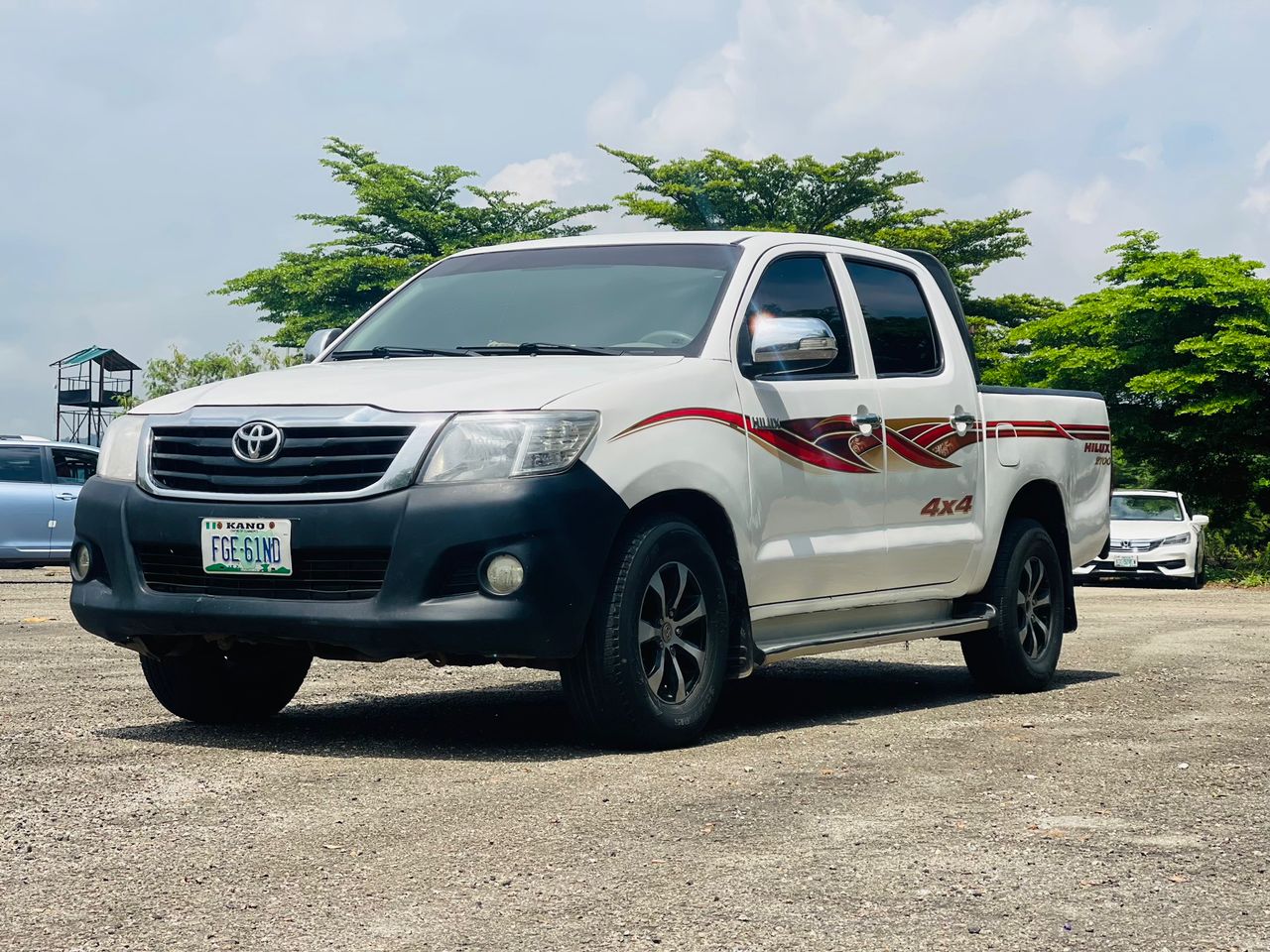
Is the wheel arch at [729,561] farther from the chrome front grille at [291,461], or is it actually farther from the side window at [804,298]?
the chrome front grille at [291,461]

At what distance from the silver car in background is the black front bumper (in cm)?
1490

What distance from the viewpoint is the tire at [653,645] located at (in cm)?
606

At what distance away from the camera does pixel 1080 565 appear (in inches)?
374

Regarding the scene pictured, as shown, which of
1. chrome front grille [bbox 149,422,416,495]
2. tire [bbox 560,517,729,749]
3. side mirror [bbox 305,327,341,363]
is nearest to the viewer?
chrome front grille [bbox 149,422,416,495]

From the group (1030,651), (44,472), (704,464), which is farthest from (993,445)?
(44,472)

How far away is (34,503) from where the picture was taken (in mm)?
20234

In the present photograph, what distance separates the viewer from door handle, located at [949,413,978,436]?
8141 millimetres

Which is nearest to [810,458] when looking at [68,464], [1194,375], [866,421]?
[866,421]

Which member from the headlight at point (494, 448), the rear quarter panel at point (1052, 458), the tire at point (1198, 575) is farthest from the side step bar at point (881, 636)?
the tire at point (1198, 575)

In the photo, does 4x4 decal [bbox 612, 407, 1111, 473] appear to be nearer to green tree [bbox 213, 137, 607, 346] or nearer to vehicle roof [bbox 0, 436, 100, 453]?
vehicle roof [bbox 0, 436, 100, 453]

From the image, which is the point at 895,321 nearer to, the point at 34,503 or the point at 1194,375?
the point at 34,503

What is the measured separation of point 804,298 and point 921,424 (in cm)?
81

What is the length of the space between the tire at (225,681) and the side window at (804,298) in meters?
2.30

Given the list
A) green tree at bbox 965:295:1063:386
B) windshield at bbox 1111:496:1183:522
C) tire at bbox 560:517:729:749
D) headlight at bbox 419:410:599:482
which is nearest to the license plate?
headlight at bbox 419:410:599:482
